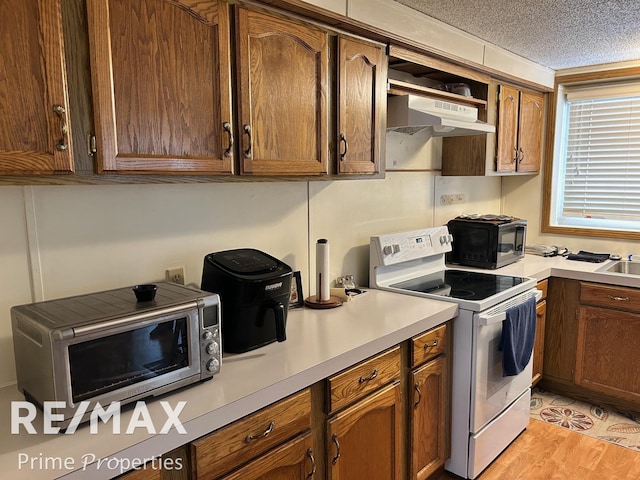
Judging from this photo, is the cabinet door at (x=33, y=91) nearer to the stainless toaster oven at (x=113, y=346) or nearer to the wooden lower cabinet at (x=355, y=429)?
the stainless toaster oven at (x=113, y=346)

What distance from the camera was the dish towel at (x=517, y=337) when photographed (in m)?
2.30

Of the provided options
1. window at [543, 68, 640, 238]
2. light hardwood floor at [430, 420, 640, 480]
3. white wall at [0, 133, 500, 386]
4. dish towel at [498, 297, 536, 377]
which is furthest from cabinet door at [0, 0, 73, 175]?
window at [543, 68, 640, 238]

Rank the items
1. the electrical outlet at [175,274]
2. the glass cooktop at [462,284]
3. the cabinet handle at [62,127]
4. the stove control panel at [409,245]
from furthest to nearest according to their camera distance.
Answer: the stove control panel at [409,245] < the glass cooktop at [462,284] < the electrical outlet at [175,274] < the cabinet handle at [62,127]

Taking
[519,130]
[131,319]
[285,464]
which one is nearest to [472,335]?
[285,464]

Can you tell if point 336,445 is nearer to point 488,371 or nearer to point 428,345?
point 428,345

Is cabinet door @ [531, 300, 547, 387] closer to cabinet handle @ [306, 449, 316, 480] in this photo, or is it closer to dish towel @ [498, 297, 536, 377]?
dish towel @ [498, 297, 536, 377]

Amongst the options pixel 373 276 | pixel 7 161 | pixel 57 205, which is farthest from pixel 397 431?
pixel 7 161

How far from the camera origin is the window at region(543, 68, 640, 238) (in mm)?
3332

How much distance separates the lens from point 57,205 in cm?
148

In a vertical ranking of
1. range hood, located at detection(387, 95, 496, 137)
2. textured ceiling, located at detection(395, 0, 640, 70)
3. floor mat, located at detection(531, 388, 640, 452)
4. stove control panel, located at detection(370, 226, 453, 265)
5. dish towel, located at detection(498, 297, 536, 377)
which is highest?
textured ceiling, located at detection(395, 0, 640, 70)

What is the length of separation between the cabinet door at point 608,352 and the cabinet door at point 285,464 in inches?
89.0

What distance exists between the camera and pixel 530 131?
347 cm

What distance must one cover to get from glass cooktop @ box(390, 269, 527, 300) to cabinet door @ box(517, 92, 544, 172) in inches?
42.9

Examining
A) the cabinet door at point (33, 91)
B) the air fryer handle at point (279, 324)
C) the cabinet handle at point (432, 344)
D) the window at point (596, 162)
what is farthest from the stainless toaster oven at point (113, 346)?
the window at point (596, 162)
